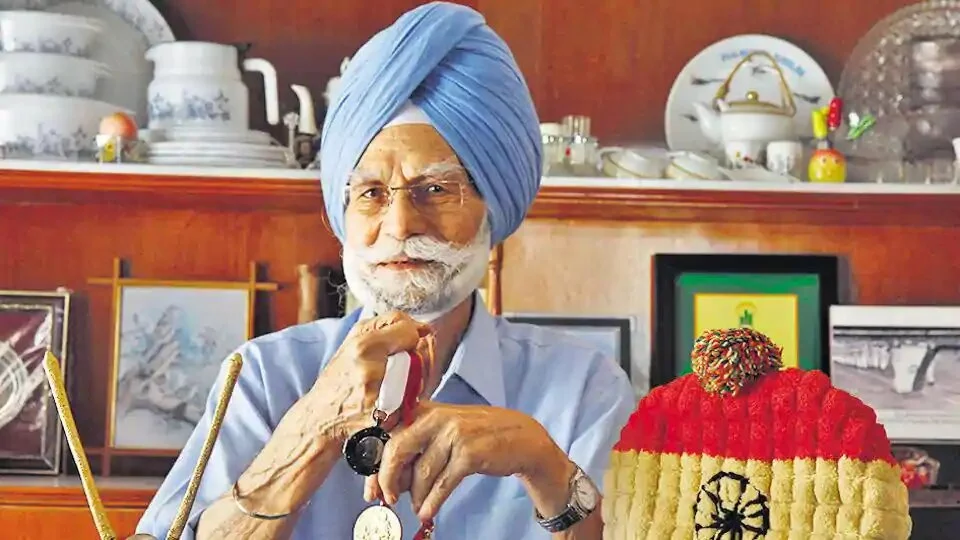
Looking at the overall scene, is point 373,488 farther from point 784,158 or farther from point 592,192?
point 784,158

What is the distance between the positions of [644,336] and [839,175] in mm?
331

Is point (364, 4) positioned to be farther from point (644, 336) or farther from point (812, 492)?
point (812, 492)

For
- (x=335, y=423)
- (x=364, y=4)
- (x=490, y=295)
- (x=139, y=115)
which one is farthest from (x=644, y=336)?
(x=335, y=423)

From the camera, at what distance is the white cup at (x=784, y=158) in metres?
1.50

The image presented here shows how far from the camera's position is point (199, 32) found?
1.63m

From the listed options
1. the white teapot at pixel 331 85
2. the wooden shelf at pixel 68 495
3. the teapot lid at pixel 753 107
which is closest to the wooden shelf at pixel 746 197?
the teapot lid at pixel 753 107

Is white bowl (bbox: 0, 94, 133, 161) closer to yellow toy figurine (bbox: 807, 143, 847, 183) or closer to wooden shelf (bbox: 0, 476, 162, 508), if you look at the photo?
wooden shelf (bbox: 0, 476, 162, 508)

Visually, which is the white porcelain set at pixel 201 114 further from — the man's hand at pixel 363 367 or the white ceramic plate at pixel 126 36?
the man's hand at pixel 363 367

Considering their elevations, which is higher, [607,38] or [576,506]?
[607,38]

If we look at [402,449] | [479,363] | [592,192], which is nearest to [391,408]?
[402,449]

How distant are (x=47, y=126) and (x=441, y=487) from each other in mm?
997

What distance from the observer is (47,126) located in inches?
57.1

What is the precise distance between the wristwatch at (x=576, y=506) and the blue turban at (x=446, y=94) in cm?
25

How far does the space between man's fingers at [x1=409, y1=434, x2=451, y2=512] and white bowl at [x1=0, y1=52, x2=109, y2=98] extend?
3.25 ft
